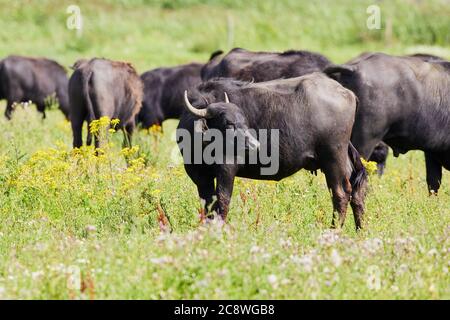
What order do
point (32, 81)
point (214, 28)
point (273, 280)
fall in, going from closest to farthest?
point (273, 280) → point (32, 81) → point (214, 28)

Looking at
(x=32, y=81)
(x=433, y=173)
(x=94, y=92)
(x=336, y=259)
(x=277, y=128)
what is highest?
(x=277, y=128)

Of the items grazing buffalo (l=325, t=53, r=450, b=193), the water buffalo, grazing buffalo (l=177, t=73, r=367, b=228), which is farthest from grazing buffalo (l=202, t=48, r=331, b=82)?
grazing buffalo (l=177, t=73, r=367, b=228)

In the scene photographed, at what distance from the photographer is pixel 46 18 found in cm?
3906

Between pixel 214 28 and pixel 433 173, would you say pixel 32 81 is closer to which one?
pixel 433 173

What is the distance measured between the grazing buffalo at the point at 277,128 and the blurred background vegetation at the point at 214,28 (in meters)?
23.1

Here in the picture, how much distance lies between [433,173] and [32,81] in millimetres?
12358

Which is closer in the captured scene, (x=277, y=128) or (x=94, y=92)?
(x=277, y=128)

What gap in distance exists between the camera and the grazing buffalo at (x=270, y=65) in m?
13.3

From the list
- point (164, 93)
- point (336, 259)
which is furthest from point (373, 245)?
point (164, 93)

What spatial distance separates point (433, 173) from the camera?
1137cm

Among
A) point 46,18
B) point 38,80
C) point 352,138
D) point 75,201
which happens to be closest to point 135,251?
point 75,201

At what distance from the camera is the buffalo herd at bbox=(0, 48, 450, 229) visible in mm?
8875
